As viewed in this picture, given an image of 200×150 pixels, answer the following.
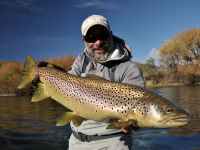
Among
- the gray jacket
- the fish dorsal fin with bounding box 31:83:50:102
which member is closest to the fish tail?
the fish dorsal fin with bounding box 31:83:50:102

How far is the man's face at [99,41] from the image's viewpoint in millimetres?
4273

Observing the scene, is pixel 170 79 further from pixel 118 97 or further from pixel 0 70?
pixel 118 97

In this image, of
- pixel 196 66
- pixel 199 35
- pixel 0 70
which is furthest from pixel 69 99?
pixel 199 35

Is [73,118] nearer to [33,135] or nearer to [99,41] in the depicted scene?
[99,41]

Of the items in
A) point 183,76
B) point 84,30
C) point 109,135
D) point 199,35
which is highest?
point 199,35

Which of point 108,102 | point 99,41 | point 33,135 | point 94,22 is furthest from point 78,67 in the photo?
point 33,135

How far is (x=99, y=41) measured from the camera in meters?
4.25

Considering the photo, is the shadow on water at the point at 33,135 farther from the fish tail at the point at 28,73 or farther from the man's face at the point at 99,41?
the man's face at the point at 99,41

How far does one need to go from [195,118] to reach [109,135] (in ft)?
38.8

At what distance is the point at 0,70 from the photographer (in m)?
52.6

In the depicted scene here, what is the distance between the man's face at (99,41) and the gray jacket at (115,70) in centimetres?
9

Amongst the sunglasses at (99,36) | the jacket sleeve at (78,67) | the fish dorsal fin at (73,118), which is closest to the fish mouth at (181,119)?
the fish dorsal fin at (73,118)

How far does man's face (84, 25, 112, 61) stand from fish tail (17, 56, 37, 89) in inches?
30.7

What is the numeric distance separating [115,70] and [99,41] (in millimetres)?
411
